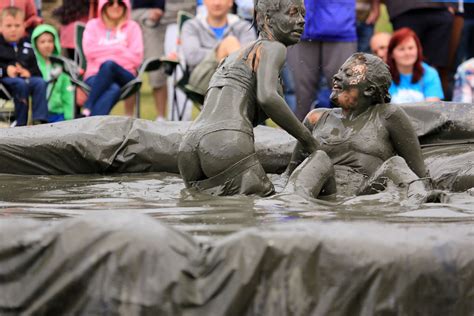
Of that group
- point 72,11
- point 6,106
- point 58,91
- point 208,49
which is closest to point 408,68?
point 208,49

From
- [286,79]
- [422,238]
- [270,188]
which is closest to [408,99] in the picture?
[286,79]

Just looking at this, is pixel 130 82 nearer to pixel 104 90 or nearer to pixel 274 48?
pixel 104 90

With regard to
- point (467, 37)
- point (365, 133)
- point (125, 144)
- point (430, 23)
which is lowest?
point (125, 144)

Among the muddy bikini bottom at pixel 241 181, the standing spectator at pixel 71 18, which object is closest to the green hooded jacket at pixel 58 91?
the standing spectator at pixel 71 18

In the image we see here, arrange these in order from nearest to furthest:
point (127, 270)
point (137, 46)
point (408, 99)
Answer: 1. point (127, 270)
2. point (408, 99)
3. point (137, 46)

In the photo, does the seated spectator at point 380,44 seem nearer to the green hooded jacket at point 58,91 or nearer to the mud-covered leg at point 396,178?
the green hooded jacket at point 58,91

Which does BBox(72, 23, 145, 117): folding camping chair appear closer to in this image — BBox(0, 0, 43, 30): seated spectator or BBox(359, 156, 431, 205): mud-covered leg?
BBox(0, 0, 43, 30): seated spectator

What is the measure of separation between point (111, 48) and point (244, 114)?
4.93m

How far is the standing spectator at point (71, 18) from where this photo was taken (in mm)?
11891

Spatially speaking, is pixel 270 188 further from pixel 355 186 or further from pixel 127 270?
pixel 127 270

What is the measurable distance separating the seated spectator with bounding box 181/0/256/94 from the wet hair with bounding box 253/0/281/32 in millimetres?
4343

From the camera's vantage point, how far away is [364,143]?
6363mm

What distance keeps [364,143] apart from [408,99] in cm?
360

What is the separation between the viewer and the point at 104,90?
10445 millimetres
